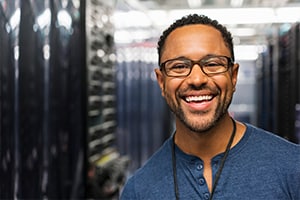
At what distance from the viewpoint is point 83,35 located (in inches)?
116

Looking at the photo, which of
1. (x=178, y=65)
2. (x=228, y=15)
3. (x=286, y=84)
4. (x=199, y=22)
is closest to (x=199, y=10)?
(x=228, y=15)

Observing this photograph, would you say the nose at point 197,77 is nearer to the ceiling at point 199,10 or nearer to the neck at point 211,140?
the neck at point 211,140

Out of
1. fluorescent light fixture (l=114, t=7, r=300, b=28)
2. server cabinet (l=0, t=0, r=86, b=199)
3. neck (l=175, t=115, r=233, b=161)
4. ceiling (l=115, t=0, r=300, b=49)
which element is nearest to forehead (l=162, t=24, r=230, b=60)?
neck (l=175, t=115, r=233, b=161)

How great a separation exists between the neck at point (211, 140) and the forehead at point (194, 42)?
0.73 ft

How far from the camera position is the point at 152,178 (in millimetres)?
1438

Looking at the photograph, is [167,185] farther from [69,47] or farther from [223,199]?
[69,47]

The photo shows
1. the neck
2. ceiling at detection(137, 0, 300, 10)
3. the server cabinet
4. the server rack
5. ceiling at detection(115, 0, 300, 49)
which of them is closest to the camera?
the neck

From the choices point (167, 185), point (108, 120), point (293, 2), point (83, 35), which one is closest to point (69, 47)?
point (83, 35)

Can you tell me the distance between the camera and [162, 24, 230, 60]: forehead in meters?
1.31

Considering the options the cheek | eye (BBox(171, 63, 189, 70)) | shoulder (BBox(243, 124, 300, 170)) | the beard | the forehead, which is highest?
the forehead

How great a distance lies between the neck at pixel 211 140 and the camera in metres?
1.38

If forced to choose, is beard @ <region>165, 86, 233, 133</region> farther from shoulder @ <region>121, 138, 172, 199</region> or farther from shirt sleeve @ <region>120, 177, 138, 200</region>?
shirt sleeve @ <region>120, 177, 138, 200</region>

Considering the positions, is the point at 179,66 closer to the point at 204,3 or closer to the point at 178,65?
the point at 178,65

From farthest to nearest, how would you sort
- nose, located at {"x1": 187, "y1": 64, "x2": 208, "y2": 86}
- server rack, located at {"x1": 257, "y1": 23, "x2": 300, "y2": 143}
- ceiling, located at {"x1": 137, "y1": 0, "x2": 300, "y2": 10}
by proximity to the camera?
ceiling, located at {"x1": 137, "y1": 0, "x2": 300, "y2": 10} < server rack, located at {"x1": 257, "y1": 23, "x2": 300, "y2": 143} < nose, located at {"x1": 187, "y1": 64, "x2": 208, "y2": 86}
